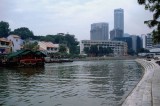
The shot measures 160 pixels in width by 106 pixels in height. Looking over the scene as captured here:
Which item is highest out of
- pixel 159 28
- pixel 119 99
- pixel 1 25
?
pixel 1 25

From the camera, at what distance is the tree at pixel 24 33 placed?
13212 cm

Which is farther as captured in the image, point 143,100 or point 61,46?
point 61,46

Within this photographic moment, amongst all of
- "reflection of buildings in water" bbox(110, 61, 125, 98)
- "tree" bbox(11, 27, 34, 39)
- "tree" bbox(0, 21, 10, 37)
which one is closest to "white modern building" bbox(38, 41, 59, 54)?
"tree" bbox(11, 27, 34, 39)

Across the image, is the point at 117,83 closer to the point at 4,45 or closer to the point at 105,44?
the point at 4,45

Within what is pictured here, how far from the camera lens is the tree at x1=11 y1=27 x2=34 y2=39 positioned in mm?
132125

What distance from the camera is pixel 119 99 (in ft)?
53.8

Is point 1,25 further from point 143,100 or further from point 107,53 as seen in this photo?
point 143,100

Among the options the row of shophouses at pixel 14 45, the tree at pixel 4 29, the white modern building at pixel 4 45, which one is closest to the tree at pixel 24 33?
the tree at pixel 4 29

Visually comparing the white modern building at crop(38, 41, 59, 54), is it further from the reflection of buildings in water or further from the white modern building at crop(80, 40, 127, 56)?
the reflection of buildings in water

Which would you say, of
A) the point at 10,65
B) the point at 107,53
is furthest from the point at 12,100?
the point at 107,53

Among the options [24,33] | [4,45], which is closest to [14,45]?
[4,45]

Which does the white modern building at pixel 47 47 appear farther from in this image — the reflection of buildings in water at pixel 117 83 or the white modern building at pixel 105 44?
the reflection of buildings in water at pixel 117 83

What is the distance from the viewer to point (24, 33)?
5217 inches

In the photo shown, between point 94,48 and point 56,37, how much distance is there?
2717cm
